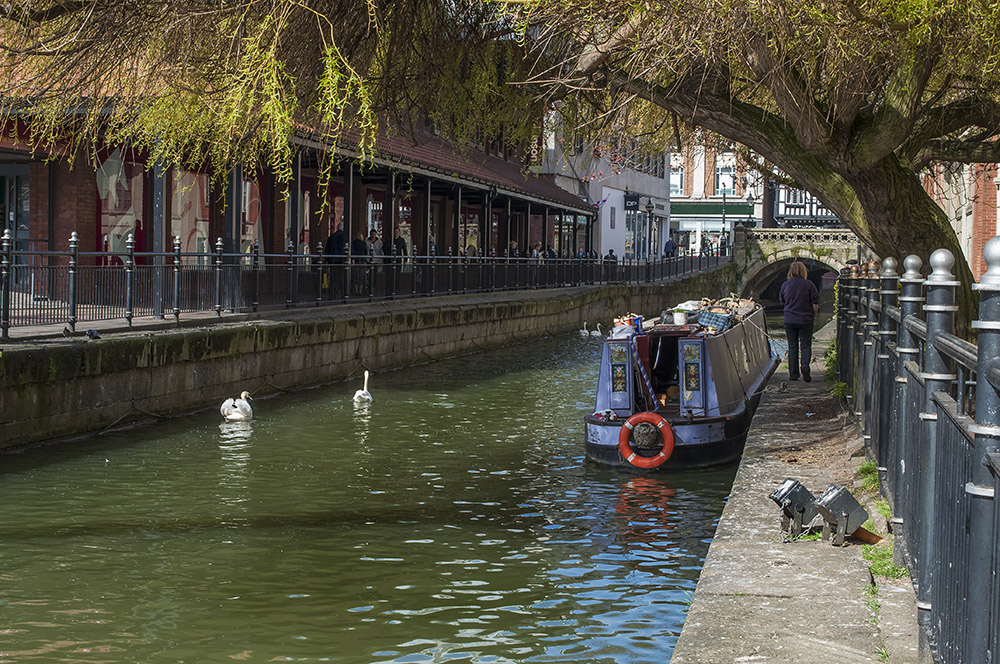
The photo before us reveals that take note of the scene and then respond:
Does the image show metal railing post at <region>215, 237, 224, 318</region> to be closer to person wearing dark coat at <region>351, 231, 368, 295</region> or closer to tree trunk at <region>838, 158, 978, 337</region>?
person wearing dark coat at <region>351, 231, 368, 295</region>

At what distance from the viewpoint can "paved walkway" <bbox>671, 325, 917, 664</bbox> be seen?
522 centimetres

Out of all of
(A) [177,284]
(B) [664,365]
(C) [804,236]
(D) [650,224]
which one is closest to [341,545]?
(B) [664,365]

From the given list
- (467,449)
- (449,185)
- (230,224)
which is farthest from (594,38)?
(449,185)

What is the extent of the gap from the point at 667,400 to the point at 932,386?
440 inches

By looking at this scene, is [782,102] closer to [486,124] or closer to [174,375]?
[486,124]

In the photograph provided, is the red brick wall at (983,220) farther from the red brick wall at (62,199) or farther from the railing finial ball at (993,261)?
the railing finial ball at (993,261)

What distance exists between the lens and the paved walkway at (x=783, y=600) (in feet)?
17.1

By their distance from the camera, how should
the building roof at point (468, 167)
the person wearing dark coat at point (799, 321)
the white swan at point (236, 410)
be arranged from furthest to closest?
the building roof at point (468, 167)
the person wearing dark coat at point (799, 321)
the white swan at point (236, 410)

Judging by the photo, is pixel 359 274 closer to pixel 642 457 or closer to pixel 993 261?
pixel 642 457

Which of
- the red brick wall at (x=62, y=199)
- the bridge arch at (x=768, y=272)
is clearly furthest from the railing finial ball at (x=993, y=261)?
the bridge arch at (x=768, y=272)

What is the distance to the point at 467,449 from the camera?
1513 centimetres

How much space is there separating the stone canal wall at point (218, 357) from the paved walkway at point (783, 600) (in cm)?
776

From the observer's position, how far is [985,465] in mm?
3141

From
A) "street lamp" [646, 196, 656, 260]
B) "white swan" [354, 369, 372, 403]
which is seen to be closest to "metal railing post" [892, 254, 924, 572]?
"white swan" [354, 369, 372, 403]
